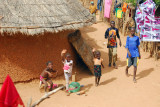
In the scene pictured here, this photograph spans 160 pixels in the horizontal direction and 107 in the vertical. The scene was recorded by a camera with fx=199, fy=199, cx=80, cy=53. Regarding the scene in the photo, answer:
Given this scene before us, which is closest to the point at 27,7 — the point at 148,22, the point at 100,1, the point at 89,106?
the point at 89,106

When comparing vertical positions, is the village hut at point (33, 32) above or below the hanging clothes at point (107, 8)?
below

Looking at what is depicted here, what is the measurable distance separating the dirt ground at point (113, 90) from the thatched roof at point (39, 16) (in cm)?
171

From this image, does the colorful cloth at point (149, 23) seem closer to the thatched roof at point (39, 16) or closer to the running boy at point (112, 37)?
the running boy at point (112, 37)

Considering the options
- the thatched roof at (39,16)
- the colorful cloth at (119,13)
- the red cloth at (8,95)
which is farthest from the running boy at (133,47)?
the colorful cloth at (119,13)

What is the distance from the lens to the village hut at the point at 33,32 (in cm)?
A: 505

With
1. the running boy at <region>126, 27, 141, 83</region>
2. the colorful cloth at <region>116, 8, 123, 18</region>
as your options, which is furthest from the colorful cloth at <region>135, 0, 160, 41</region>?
the colorful cloth at <region>116, 8, 123, 18</region>

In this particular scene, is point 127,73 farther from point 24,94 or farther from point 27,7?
point 27,7

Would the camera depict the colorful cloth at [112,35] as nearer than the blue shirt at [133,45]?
No

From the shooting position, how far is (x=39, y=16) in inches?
209

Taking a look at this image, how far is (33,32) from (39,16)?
0.57 metres

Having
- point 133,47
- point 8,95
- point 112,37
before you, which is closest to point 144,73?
point 133,47

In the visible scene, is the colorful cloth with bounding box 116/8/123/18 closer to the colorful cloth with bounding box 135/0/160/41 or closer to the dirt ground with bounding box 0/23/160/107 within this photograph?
the colorful cloth with bounding box 135/0/160/41

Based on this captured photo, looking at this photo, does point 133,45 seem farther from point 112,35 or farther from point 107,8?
point 107,8

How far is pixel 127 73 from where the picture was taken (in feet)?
20.0
